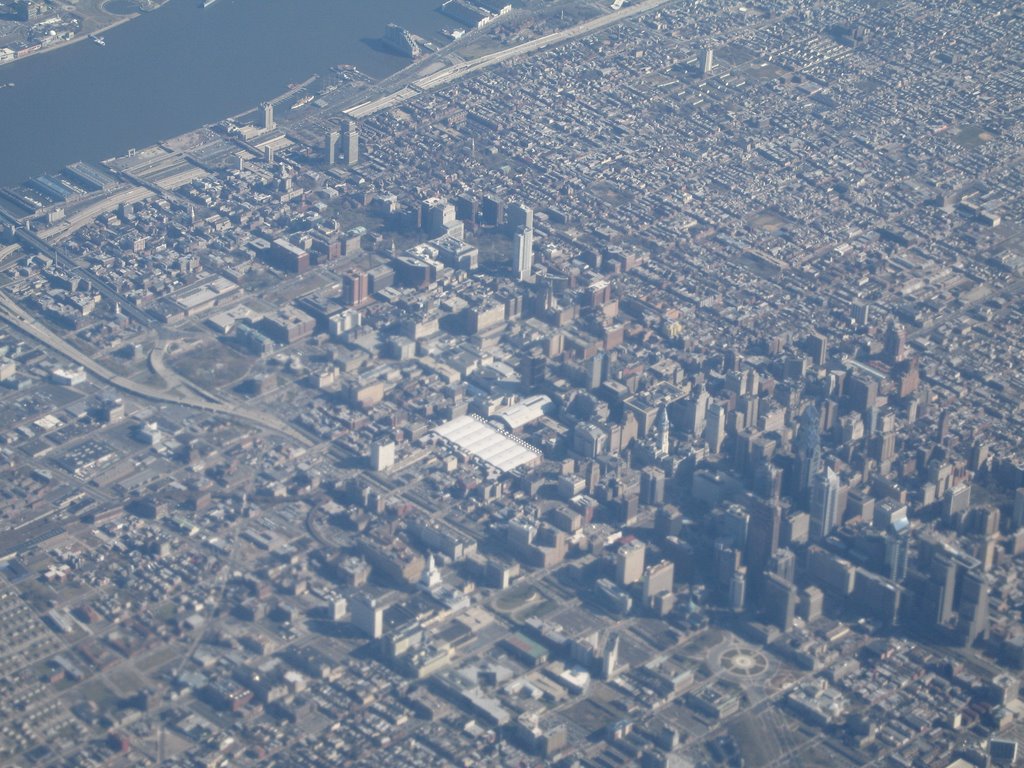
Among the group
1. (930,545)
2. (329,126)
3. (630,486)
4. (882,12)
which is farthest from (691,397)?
(882,12)

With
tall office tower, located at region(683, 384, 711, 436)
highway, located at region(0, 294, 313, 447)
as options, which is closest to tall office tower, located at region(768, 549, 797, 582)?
tall office tower, located at region(683, 384, 711, 436)

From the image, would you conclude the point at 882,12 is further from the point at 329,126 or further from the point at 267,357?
the point at 267,357

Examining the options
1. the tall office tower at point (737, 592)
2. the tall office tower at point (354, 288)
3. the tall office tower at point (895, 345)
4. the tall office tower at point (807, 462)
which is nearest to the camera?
the tall office tower at point (737, 592)

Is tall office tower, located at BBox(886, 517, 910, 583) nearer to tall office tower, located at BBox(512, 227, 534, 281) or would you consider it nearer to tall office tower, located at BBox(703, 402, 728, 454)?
tall office tower, located at BBox(703, 402, 728, 454)

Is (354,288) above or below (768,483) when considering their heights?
below

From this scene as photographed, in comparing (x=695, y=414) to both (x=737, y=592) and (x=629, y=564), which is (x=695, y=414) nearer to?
(x=629, y=564)

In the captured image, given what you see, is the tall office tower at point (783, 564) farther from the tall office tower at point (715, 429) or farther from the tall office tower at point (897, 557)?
the tall office tower at point (715, 429)

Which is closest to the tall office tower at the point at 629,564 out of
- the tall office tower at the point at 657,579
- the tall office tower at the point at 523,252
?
the tall office tower at the point at 657,579

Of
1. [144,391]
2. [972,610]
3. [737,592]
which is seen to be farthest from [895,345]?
[144,391]
